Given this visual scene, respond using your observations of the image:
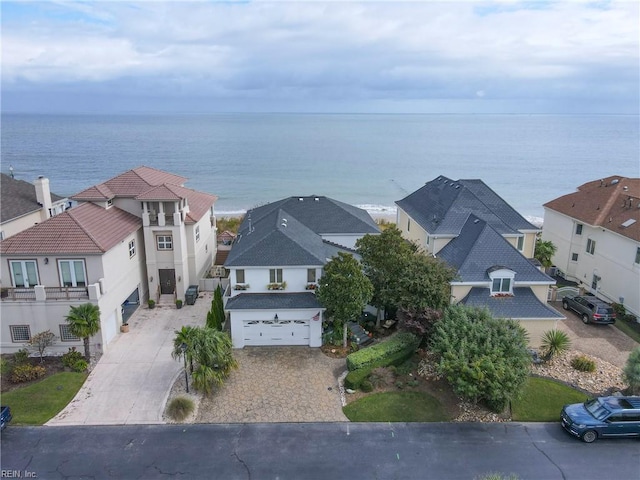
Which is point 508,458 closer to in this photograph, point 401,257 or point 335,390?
point 335,390

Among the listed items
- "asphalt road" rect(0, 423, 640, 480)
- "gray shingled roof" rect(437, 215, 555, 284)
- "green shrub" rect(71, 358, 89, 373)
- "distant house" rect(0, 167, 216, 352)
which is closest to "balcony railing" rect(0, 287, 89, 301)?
"distant house" rect(0, 167, 216, 352)

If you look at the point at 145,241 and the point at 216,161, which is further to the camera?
the point at 216,161

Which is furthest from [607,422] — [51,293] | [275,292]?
[51,293]

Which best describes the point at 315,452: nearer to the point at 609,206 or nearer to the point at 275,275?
the point at 275,275

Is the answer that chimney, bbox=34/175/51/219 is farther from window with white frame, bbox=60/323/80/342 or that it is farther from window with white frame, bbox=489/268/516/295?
window with white frame, bbox=489/268/516/295

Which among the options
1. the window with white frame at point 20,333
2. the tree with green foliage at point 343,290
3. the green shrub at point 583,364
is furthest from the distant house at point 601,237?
the window with white frame at point 20,333

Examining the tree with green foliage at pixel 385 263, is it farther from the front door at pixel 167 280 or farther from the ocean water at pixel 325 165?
the ocean water at pixel 325 165

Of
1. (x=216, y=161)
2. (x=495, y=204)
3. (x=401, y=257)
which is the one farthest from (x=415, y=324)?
(x=216, y=161)
